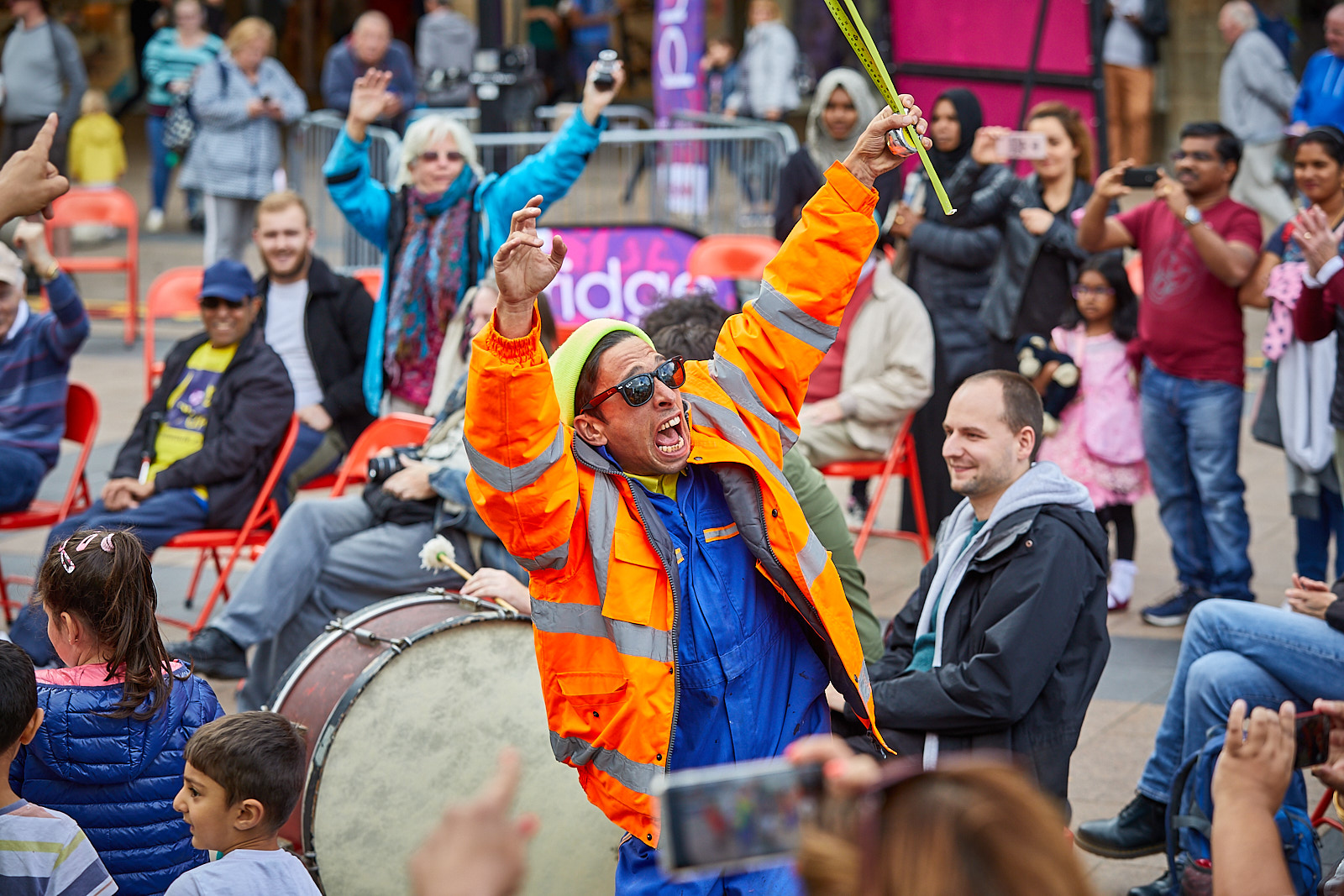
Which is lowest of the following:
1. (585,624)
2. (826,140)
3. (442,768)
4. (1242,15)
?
(442,768)

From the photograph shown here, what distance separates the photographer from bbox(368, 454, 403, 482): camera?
5.02 meters

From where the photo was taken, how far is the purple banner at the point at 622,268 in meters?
8.55

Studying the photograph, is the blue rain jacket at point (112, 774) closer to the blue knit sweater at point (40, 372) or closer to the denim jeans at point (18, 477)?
the denim jeans at point (18, 477)

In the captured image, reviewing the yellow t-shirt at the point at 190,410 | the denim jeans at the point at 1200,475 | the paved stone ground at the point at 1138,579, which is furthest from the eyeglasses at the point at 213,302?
the denim jeans at the point at 1200,475


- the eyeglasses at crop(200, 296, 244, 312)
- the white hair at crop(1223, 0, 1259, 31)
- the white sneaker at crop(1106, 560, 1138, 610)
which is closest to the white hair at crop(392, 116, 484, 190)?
the eyeglasses at crop(200, 296, 244, 312)

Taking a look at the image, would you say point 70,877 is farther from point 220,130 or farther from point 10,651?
point 220,130

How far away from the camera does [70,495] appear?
5.89m

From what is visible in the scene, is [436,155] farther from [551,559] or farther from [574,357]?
[551,559]

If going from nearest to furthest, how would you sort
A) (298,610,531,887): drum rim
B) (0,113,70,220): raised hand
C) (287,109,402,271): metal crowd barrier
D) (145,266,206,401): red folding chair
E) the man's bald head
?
(0,113,70,220): raised hand < (298,610,531,887): drum rim < (145,266,206,401): red folding chair < (287,109,402,271): metal crowd barrier < the man's bald head

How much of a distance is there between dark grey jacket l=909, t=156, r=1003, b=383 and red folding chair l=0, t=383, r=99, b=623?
12.5 feet

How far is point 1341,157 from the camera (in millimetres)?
5344

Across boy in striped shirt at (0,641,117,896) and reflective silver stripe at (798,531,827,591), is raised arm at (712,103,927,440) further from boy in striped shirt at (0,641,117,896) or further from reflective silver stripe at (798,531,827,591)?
boy in striped shirt at (0,641,117,896)

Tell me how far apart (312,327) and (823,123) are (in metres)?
2.78

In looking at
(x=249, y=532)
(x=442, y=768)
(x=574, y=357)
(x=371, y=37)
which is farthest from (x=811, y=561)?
(x=371, y=37)
